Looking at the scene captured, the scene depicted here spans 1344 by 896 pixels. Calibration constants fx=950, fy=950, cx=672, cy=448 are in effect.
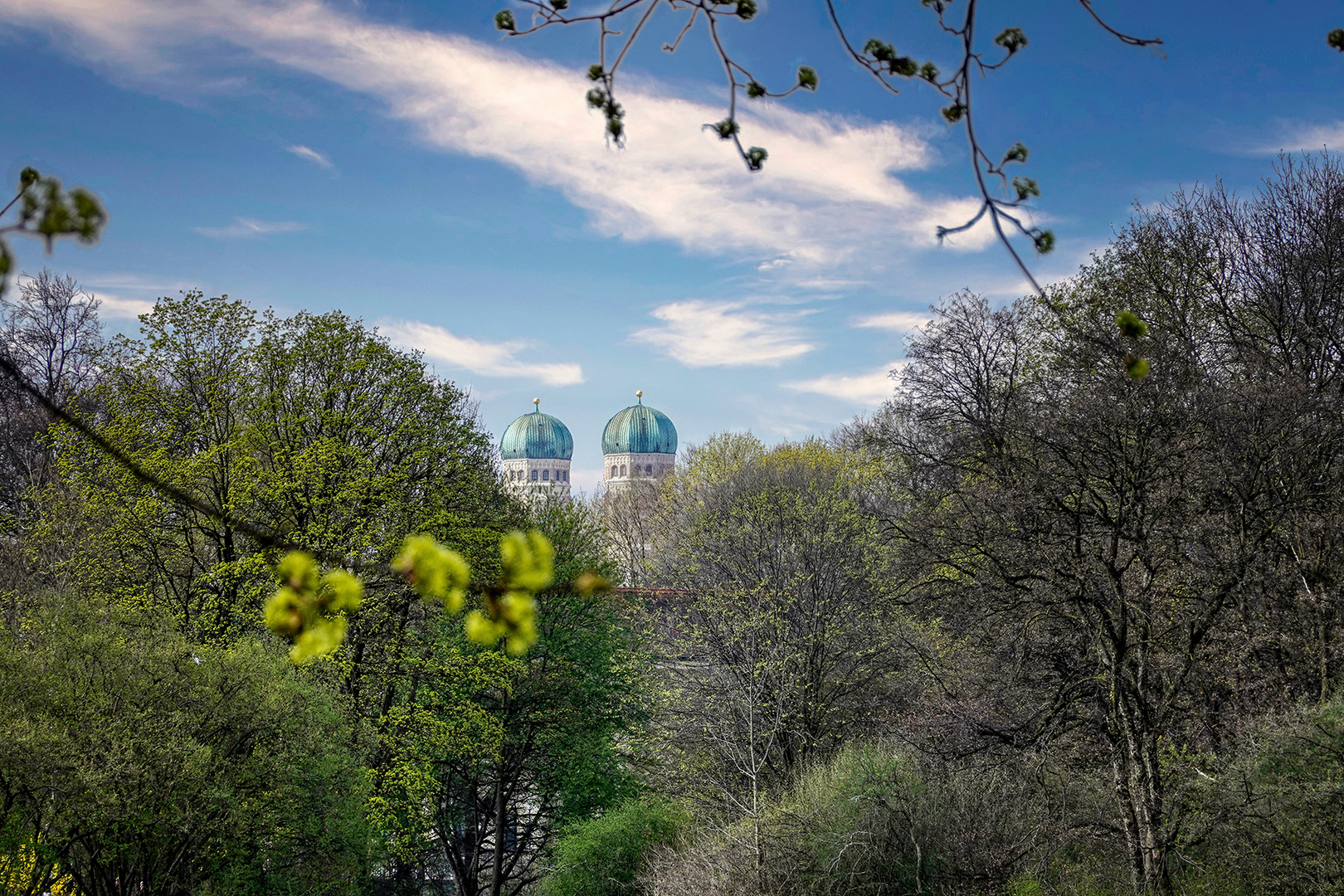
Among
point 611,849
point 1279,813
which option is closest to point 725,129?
point 1279,813

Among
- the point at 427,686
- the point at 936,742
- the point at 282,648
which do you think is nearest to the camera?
the point at 936,742

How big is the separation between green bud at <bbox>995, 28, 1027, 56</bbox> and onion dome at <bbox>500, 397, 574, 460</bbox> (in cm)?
12946

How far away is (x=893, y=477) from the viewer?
22141mm

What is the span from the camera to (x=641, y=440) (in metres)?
134

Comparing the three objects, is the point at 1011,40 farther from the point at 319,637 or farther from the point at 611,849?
the point at 611,849

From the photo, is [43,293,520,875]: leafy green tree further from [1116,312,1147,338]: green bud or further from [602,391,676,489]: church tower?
[602,391,676,489]: church tower

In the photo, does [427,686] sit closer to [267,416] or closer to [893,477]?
[267,416]

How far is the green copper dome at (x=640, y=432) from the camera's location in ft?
438

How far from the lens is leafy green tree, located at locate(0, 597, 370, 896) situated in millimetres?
12961

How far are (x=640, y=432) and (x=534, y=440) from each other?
14.7m

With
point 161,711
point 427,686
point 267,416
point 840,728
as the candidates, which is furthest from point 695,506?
point 161,711

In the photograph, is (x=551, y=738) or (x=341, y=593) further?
(x=551, y=738)

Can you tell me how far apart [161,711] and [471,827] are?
13111mm

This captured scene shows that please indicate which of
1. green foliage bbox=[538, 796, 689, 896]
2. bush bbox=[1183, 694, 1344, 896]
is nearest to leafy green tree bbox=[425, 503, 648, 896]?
green foliage bbox=[538, 796, 689, 896]
